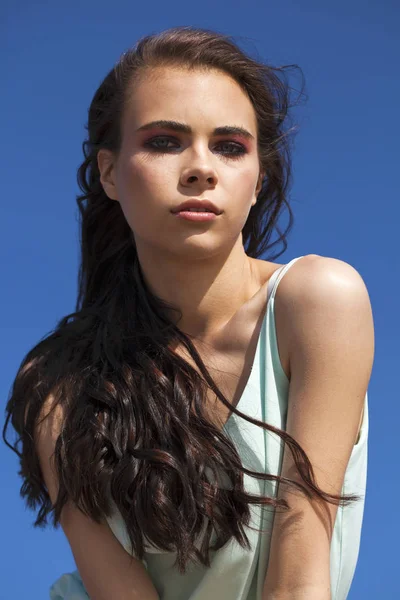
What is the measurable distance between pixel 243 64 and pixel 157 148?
0.48m

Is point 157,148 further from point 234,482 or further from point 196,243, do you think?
point 234,482

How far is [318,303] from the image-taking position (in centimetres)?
347

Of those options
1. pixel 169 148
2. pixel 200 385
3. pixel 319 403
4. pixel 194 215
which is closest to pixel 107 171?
pixel 169 148

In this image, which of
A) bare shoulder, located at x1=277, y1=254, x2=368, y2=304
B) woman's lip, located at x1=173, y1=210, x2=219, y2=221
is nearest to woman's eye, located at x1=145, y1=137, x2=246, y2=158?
woman's lip, located at x1=173, y1=210, x2=219, y2=221

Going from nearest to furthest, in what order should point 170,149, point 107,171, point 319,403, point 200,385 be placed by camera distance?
point 319,403, point 170,149, point 200,385, point 107,171

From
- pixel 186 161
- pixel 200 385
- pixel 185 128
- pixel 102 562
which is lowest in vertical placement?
pixel 102 562

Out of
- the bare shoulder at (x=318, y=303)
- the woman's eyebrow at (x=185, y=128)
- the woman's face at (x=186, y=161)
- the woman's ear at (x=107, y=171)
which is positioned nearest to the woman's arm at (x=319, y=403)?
the bare shoulder at (x=318, y=303)

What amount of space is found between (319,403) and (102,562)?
0.93m

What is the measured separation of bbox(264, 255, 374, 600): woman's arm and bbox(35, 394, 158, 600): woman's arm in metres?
0.47

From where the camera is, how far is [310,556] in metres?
3.32

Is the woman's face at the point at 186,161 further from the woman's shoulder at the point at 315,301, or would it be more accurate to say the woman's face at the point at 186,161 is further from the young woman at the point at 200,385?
the woman's shoulder at the point at 315,301

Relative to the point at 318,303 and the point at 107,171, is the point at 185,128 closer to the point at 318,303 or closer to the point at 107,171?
the point at 107,171

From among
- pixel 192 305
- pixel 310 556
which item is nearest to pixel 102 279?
pixel 192 305

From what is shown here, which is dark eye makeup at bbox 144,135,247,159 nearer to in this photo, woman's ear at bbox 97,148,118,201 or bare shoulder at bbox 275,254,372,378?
woman's ear at bbox 97,148,118,201
